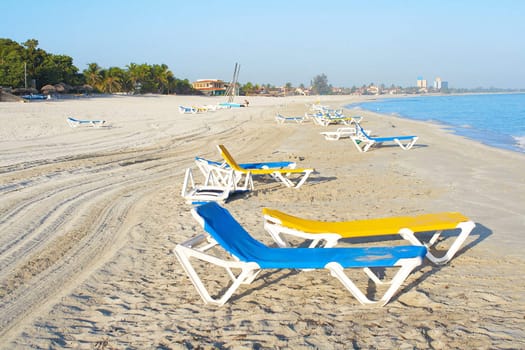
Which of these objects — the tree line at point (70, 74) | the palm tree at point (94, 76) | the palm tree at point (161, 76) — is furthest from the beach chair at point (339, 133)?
the palm tree at point (161, 76)

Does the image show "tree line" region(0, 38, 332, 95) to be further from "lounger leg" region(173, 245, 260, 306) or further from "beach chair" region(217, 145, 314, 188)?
"lounger leg" region(173, 245, 260, 306)

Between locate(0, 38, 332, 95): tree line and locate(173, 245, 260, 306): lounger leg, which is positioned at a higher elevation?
locate(0, 38, 332, 95): tree line

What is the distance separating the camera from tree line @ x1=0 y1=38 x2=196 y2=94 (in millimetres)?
49750

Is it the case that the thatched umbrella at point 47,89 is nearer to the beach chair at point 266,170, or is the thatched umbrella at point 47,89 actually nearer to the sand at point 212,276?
the sand at point 212,276

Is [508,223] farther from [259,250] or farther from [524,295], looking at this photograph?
[259,250]

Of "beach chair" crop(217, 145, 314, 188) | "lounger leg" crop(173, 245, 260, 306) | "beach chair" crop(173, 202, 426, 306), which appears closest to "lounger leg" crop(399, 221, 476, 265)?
"beach chair" crop(173, 202, 426, 306)

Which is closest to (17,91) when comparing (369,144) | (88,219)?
(369,144)

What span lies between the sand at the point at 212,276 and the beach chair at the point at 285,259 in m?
0.15

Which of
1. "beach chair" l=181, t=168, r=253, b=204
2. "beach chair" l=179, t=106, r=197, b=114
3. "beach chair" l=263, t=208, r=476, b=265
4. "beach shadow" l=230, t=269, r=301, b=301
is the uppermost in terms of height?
"beach chair" l=179, t=106, r=197, b=114

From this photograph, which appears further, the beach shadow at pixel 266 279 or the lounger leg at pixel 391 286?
the beach shadow at pixel 266 279

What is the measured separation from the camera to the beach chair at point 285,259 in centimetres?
354

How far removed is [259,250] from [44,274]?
1.94 m

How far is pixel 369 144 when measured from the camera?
1345 cm

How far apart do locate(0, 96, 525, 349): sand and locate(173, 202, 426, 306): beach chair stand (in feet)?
0.50
